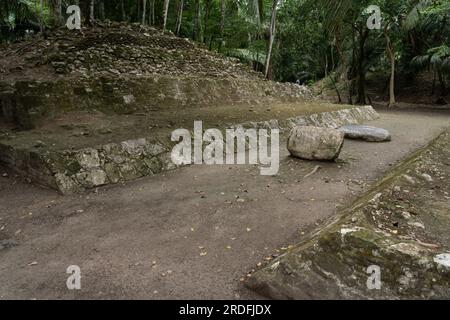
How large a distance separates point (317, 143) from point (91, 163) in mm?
3397

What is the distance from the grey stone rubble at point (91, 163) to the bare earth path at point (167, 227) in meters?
0.19

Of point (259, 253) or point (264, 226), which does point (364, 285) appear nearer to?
point (259, 253)

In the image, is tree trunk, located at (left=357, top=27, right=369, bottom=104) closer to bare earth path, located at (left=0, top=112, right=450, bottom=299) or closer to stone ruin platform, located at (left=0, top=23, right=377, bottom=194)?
stone ruin platform, located at (left=0, top=23, right=377, bottom=194)

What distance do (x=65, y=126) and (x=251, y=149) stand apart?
10.8 ft

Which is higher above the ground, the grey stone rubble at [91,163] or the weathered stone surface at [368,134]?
the weathered stone surface at [368,134]

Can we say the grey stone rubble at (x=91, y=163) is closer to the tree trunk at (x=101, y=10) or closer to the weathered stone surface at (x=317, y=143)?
the weathered stone surface at (x=317, y=143)

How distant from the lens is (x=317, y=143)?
18.1 feet

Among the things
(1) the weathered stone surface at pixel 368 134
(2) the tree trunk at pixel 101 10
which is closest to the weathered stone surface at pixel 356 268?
(1) the weathered stone surface at pixel 368 134

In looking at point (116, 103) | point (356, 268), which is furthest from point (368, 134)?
point (356, 268)

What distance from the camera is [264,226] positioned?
135 inches

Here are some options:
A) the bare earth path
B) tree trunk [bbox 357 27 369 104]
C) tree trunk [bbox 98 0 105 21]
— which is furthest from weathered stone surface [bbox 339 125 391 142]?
tree trunk [bbox 98 0 105 21]

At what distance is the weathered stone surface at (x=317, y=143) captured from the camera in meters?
5.46

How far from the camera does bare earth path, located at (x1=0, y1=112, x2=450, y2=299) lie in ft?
8.49

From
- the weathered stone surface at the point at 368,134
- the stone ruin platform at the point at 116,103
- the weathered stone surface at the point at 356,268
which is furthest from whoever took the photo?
the weathered stone surface at the point at 368,134
